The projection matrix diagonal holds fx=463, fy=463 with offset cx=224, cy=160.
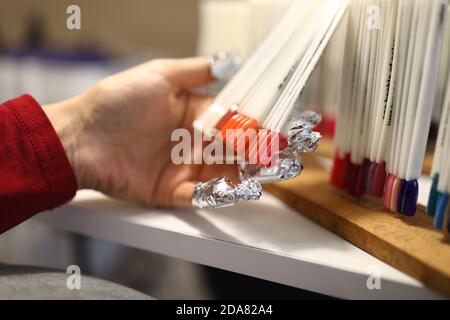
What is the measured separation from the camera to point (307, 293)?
0.56 m

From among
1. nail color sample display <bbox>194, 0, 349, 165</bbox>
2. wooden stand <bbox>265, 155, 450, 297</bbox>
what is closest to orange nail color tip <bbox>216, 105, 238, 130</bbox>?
nail color sample display <bbox>194, 0, 349, 165</bbox>

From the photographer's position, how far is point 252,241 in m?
0.44

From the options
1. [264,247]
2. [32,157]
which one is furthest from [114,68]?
[264,247]

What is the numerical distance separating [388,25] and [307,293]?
0.32m

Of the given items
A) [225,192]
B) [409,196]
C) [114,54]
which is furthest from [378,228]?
[114,54]

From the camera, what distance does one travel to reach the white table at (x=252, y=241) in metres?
0.38

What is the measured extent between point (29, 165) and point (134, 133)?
0.39ft

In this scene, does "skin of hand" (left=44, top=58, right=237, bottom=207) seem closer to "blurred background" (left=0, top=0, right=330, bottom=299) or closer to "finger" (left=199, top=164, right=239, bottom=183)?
"finger" (left=199, top=164, right=239, bottom=183)

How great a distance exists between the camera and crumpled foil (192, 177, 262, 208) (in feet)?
1.37

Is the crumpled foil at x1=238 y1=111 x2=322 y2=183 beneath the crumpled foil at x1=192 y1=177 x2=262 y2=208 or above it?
above

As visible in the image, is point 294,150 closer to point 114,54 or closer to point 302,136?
point 302,136

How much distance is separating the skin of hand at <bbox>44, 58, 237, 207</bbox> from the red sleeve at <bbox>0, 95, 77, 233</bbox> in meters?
0.02

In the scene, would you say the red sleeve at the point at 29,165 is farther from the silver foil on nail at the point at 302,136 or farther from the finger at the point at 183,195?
the silver foil on nail at the point at 302,136
